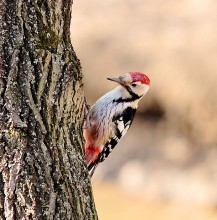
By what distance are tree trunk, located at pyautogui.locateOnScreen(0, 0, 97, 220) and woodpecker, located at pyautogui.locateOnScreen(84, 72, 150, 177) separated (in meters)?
1.04

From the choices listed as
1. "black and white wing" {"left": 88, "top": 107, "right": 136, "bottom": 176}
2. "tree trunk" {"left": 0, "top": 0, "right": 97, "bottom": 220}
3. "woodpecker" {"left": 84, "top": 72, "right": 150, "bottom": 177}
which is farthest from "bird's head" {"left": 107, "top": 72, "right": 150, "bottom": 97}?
"tree trunk" {"left": 0, "top": 0, "right": 97, "bottom": 220}

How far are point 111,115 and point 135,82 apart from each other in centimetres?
25

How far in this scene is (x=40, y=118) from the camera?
9.37ft

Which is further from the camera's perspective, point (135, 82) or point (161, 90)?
point (161, 90)

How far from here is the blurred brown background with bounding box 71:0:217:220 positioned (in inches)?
259

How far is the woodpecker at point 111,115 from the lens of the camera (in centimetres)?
412

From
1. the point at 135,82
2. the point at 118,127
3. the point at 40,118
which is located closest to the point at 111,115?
the point at 118,127

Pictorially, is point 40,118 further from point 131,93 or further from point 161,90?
point 161,90

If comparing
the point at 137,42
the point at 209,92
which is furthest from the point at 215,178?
the point at 137,42

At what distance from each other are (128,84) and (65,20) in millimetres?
1121

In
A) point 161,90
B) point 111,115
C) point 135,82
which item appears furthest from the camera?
point 161,90

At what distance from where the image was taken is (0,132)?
2.77 m

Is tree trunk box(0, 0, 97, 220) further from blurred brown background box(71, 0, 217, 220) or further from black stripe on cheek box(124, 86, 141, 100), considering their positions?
blurred brown background box(71, 0, 217, 220)

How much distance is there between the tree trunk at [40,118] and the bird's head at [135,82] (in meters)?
1.04
